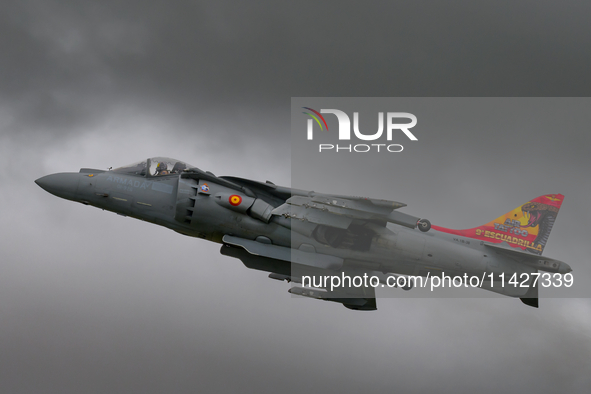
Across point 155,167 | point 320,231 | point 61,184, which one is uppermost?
point 155,167

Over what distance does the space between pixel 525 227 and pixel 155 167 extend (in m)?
16.2

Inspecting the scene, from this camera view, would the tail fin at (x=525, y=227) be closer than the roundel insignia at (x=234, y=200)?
No

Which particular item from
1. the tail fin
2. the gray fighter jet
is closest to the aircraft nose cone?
the gray fighter jet

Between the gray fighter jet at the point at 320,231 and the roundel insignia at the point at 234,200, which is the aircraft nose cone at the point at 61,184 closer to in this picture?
the gray fighter jet at the point at 320,231

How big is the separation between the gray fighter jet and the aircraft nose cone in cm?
4

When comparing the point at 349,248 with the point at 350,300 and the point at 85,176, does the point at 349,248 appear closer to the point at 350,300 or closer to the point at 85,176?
the point at 350,300

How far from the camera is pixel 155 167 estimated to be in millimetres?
18844

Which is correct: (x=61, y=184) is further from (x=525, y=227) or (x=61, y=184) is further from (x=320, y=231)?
(x=525, y=227)

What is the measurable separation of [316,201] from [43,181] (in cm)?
1081

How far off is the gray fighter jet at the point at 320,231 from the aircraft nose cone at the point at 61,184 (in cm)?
4

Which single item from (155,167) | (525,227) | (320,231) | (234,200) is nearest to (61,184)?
A: (155,167)

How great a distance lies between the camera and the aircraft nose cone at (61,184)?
18.4 metres


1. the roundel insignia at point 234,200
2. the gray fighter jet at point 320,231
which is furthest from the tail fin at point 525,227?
the roundel insignia at point 234,200

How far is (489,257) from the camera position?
19.9 meters
